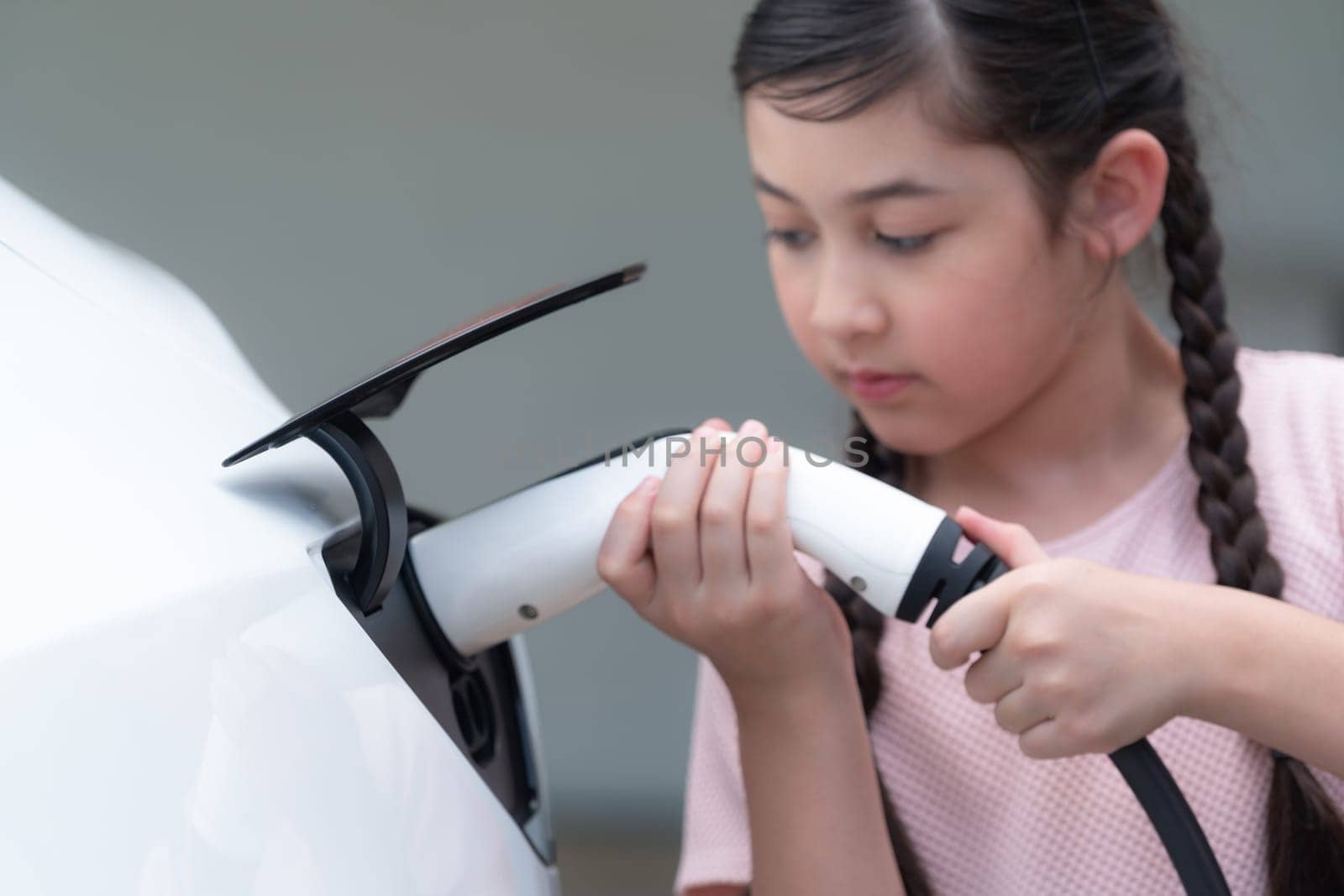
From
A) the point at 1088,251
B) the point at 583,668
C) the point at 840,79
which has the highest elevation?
the point at 840,79

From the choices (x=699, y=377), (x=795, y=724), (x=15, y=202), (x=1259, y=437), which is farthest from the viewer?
(x=699, y=377)

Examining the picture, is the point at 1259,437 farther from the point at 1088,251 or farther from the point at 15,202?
the point at 15,202

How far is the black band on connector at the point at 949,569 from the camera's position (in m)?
0.55

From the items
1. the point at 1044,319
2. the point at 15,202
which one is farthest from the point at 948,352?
the point at 15,202

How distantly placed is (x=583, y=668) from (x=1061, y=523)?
Result: 42.7 inches

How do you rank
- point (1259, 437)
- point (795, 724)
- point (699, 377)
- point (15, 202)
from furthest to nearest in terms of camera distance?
point (699, 377) < point (1259, 437) < point (795, 724) < point (15, 202)

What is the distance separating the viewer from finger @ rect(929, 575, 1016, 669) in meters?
0.54

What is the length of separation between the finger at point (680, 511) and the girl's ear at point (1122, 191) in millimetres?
326

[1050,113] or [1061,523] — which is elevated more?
[1050,113]

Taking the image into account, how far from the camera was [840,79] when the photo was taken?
72 cm

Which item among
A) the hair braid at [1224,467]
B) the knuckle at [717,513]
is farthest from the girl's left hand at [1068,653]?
the hair braid at [1224,467]

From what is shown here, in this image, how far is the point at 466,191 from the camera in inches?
67.7

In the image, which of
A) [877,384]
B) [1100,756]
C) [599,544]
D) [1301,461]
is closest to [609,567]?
Answer: [599,544]

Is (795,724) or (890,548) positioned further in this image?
(795,724)
